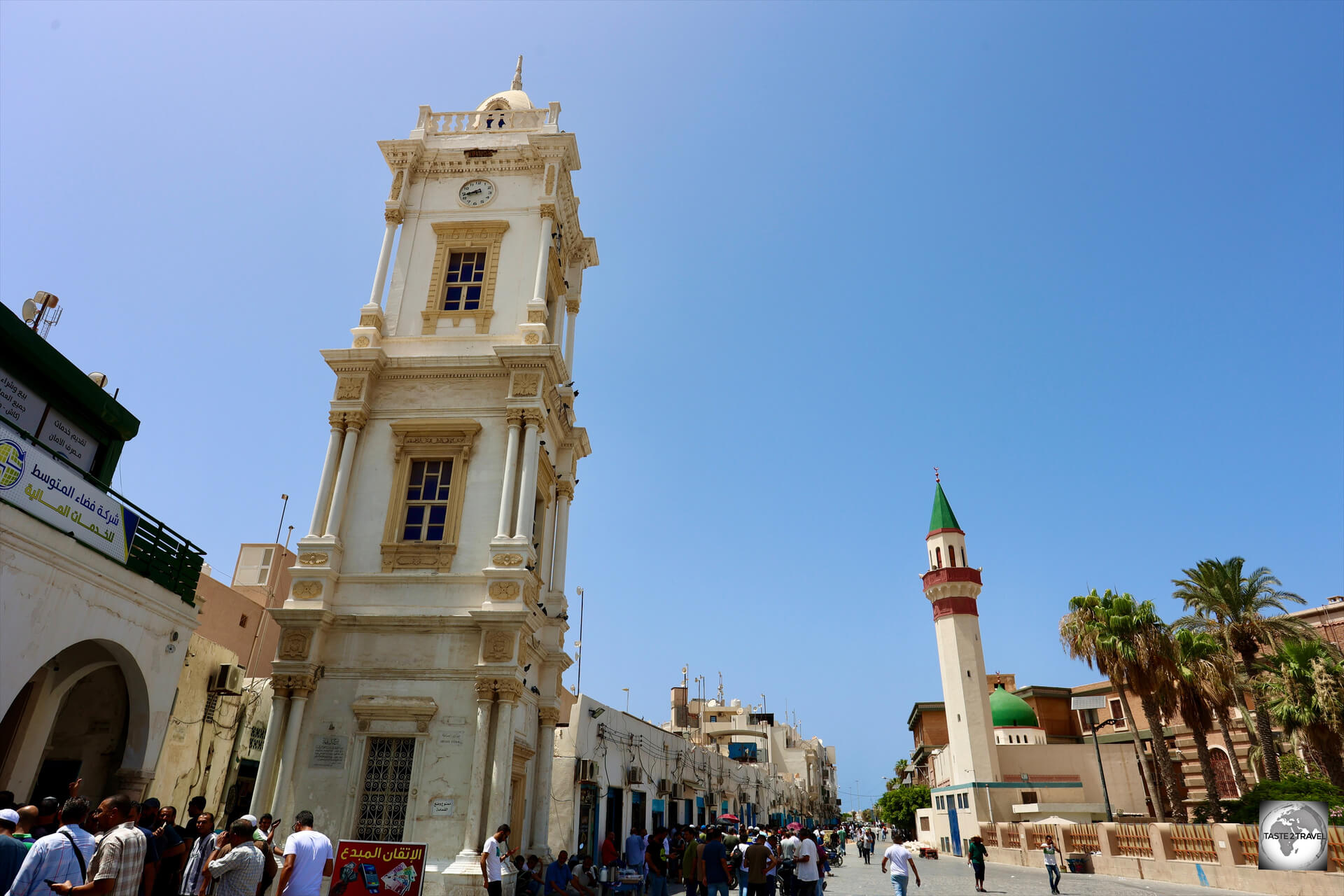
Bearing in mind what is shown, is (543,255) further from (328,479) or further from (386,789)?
(386,789)

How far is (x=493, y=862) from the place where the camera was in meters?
12.9

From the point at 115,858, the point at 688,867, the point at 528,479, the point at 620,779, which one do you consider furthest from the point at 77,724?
the point at 620,779

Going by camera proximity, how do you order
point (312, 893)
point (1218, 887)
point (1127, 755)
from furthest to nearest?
point (1127, 755) → point (1218, 887) → point (312, 893)

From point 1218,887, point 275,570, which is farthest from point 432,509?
point 1218,887

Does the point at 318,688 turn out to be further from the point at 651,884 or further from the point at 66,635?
the point at 651,884

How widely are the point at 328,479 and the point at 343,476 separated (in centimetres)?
42

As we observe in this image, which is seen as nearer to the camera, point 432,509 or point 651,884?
point 651,884

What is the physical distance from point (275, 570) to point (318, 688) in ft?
47.2

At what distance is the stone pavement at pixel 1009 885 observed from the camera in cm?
2131

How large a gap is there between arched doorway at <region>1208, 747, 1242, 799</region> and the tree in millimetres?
23117

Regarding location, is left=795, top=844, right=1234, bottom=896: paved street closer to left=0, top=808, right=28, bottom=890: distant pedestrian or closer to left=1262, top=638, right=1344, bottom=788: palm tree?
left=1262, top=638, right=1344, bottom=788: palm tree

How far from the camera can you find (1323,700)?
98.4 feet

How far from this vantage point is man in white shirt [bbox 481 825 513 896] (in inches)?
508

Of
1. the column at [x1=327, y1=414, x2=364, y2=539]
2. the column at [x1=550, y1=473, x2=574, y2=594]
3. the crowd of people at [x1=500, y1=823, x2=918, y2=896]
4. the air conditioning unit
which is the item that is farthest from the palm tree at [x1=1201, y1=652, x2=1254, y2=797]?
the air conditioning unit
